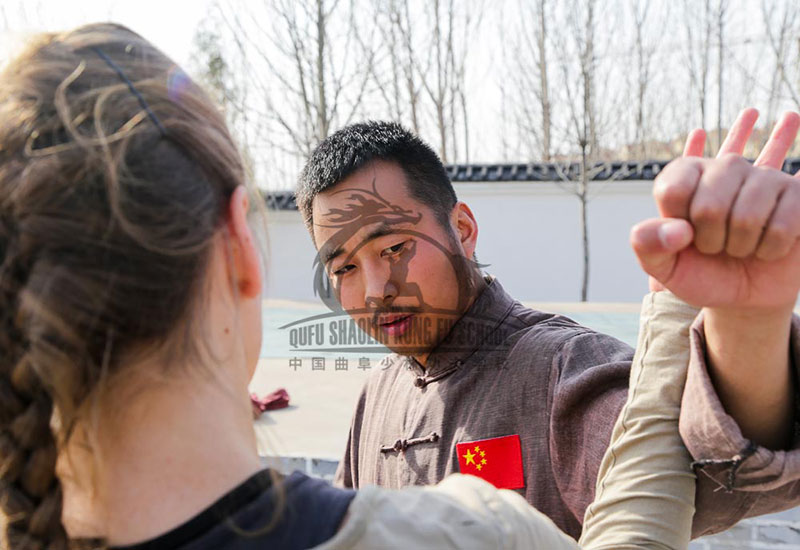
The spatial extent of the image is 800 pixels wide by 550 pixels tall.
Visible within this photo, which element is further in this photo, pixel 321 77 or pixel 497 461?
pixel 321 77

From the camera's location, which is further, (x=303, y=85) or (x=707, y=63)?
(x=707, y=63)

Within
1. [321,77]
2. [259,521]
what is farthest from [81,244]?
[321,77]

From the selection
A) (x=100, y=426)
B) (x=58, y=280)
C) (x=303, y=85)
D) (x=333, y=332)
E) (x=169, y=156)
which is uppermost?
(x=303, y=85)

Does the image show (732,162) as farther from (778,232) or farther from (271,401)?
(271,401)

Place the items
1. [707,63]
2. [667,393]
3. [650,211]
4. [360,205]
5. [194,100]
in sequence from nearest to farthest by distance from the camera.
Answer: [194,100] → [667,393] → [360,205] → [650,211] → [707,63]

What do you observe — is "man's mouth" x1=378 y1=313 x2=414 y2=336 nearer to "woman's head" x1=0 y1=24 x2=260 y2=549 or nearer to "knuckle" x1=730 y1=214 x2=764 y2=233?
"woman's head" x1=0 y1=24 x2=260 y2=549

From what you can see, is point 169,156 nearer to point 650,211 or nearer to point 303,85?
point 650,211

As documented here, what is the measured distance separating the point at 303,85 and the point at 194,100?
10874mm

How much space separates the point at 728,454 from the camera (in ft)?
2.98

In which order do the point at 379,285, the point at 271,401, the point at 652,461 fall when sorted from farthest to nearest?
the point at 271,401 → the point at 379,285 → the point at 652,461

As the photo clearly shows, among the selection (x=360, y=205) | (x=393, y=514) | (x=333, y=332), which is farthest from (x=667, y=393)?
(x=333, y=332)

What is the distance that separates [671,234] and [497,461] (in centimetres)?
96

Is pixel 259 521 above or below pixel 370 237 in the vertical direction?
below

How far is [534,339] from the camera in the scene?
1667mm
